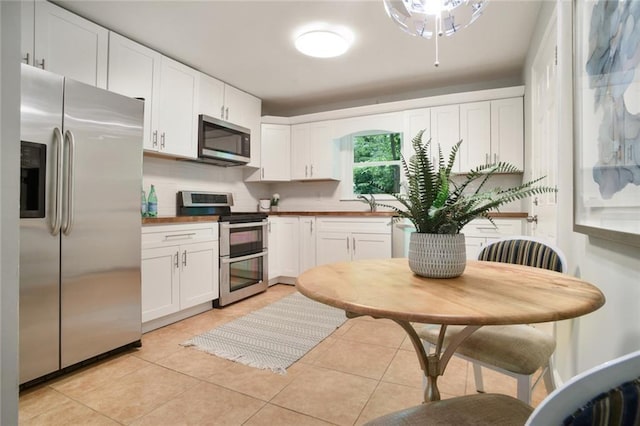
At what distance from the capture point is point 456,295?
82 cm

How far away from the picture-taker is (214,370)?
1.97 m

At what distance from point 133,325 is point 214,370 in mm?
718

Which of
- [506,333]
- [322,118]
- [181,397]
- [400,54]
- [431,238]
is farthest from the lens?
[322,118]

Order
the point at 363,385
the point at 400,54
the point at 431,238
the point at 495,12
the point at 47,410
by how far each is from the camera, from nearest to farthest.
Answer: the point at 431,238 < the point at 47,410 < the point at 363,385 < the point at 495,12 < the point at 400,54

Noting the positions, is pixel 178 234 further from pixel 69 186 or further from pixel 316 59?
pixel 316 59

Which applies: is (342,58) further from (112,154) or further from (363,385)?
(363,385)

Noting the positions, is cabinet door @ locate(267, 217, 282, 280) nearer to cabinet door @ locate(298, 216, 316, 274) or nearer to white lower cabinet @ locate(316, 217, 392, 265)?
cabinet door @ locate(298, 216, 316, 274)

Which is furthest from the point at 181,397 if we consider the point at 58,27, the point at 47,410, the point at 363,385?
the point at 58,27

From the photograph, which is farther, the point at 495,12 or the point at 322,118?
the point at 322,118

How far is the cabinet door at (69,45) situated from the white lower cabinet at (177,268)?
1232mm

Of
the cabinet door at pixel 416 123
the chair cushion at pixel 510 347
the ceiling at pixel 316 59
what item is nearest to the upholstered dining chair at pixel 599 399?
the chair cushion at pixel 510 347

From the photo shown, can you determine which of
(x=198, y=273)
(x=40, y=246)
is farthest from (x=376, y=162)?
(x=40, y=246)

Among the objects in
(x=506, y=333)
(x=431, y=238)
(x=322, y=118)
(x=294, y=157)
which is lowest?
(x=506, y=333)

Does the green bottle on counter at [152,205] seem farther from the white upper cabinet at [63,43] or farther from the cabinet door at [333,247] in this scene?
the cabinet door at [333,247]
